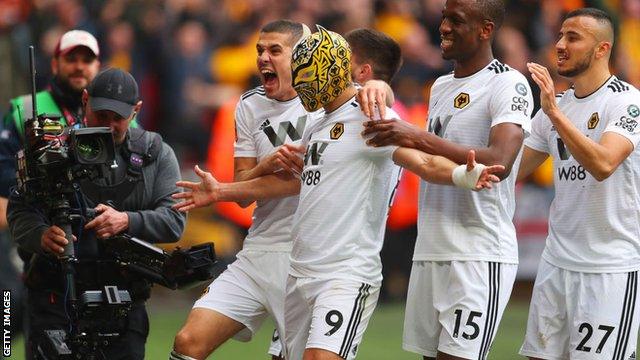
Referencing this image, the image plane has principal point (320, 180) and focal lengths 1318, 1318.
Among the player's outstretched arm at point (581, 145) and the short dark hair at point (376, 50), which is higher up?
the short dark hair at point (376, 50)

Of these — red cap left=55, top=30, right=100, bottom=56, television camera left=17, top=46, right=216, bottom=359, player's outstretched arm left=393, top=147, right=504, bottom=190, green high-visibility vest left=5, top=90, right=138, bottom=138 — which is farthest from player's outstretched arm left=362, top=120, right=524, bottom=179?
red cap left=55, top=30, right=100, bottom=56

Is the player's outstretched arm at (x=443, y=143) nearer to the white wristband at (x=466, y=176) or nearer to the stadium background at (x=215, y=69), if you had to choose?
the white wristband at (x=466, y=176)

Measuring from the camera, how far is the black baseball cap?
792 centimetres

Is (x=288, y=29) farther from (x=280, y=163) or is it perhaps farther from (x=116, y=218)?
(x=116, y=218)

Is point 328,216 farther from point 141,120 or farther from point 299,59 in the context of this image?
point 141,120

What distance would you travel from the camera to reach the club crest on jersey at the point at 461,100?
7.53 metres

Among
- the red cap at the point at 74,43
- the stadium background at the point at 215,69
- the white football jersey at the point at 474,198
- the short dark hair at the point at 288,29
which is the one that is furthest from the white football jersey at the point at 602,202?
the stadium background at the point at 215,69

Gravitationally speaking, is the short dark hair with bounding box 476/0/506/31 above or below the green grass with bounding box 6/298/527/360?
above

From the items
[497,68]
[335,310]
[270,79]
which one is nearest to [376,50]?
[270,79]

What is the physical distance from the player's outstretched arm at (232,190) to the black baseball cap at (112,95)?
0.61 meters

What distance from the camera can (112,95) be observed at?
26.0 feet

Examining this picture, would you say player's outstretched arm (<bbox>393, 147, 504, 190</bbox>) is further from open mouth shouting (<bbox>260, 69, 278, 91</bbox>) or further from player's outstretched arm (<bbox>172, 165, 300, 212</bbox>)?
open mouth shouting (<bbox>260, 69, 278, 91</bbox>)

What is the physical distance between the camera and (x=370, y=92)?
7.25 metres

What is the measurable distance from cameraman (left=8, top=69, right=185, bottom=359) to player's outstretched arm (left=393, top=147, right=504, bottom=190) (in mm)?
1756
